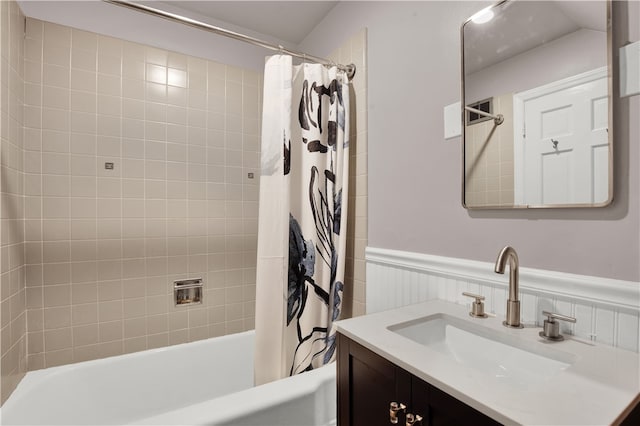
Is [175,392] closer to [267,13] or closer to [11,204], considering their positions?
[11,204]

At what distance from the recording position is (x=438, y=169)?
1.21 meters

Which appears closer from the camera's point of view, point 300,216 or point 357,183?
point 300,216

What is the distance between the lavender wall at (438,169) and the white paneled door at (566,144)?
0.12 ft

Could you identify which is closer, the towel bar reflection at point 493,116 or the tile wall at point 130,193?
the towel bar reflection at point 493,116

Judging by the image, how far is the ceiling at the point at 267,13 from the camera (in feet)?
6.03

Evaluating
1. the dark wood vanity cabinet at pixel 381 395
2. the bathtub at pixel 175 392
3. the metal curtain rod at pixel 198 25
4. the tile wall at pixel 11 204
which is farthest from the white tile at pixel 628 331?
the tile wall at pixel 11 204

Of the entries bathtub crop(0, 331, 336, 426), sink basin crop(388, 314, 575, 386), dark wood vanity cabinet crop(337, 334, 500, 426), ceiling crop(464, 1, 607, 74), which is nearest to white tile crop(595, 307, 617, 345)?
sink basin crop(388, 314, 575, 386)

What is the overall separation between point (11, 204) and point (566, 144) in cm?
218

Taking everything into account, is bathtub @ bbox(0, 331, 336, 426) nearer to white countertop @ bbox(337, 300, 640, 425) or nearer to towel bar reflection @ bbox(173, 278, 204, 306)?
towel bar reflection @ bbox(173, 278, 204, 306)

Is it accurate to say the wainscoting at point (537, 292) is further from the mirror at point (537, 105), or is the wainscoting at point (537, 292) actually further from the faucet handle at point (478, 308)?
the mirror at point (537, 105)

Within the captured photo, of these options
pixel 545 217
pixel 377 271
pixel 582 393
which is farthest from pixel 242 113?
pixel 582 393

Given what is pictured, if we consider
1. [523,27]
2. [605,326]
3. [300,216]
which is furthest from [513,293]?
[300,216]

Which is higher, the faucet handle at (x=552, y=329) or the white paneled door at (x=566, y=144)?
the white paneled door at (x=566, y=144)

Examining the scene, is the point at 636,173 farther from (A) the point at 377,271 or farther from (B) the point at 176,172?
(B) the point at 176,172
